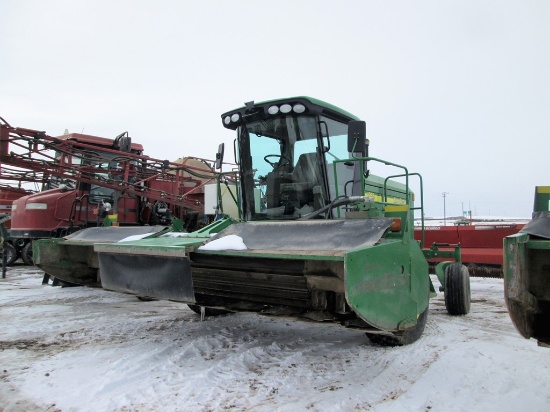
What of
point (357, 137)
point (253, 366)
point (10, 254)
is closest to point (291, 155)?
point (357, 137)

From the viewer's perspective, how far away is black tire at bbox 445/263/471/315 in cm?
574

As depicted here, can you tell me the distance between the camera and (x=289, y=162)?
482 centimetres

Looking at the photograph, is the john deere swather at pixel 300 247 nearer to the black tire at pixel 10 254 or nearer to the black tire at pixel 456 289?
the black tire at pixel 456 289

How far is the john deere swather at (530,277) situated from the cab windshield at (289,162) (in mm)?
2220

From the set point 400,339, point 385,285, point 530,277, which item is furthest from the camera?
point 400,339

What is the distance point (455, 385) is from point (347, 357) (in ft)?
3.24

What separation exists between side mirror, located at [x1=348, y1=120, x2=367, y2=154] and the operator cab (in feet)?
1.57

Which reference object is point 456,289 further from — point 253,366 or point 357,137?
point 253,366

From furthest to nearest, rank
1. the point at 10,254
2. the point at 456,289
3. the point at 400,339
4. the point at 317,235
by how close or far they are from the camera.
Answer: the point at 10,254 → the point at 456,289 → the point at 400,339 → the point at 317,235

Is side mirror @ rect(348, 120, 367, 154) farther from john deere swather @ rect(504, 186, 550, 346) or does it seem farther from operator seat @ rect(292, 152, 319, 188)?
john deere swather @ rect(504, 186, 550, 346)

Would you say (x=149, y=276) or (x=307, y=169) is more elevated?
(x=307, y=169)

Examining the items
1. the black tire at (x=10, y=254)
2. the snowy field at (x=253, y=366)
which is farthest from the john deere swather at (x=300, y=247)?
the black tire at (x=10, y=254)

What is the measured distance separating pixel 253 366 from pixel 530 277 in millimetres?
2221

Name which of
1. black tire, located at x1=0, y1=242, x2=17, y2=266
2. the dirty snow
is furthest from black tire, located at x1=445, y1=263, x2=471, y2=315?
black tire, located at x1=0, y1=242, x2=17, y2=266
